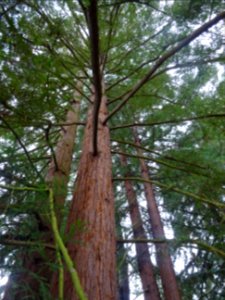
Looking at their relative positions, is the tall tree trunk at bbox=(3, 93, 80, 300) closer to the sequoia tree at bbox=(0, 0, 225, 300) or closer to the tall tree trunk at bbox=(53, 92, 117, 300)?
the sequoia tree at bbox=(0, 0, 225, 300)

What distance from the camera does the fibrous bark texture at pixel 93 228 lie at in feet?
6.44

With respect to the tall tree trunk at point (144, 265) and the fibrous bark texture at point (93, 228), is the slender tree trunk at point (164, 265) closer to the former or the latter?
the tall tree trunk at point (144, 265)

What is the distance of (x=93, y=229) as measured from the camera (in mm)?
2365

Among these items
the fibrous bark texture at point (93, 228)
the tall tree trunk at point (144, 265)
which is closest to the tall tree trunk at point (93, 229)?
the fibrous bark texture at point (93, 228)

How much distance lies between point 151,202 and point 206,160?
295cm

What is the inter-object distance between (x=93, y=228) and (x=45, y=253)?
51 centimetres

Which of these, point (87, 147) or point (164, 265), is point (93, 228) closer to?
point (87, 147)

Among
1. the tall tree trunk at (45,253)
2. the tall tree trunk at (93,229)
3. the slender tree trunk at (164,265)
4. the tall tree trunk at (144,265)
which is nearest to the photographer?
the tall tree trunk at (45,253)

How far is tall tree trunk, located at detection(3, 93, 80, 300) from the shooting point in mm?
1802

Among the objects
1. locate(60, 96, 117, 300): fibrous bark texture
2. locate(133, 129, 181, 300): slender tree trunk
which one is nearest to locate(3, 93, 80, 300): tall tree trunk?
locate(60, 96, 117, 300): fibrous bark texture

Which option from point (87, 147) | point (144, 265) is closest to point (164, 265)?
point (144, 265)

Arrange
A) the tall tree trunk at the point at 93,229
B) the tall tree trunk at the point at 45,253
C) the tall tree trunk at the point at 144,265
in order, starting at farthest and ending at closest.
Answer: the tall tree trunk at the point at 144,265 → the tall tree trunk at the point at 93,229 → the tall tree trunk at the point at 45,253

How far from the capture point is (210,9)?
2.98 meters

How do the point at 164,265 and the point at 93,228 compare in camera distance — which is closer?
the point at 93,228
